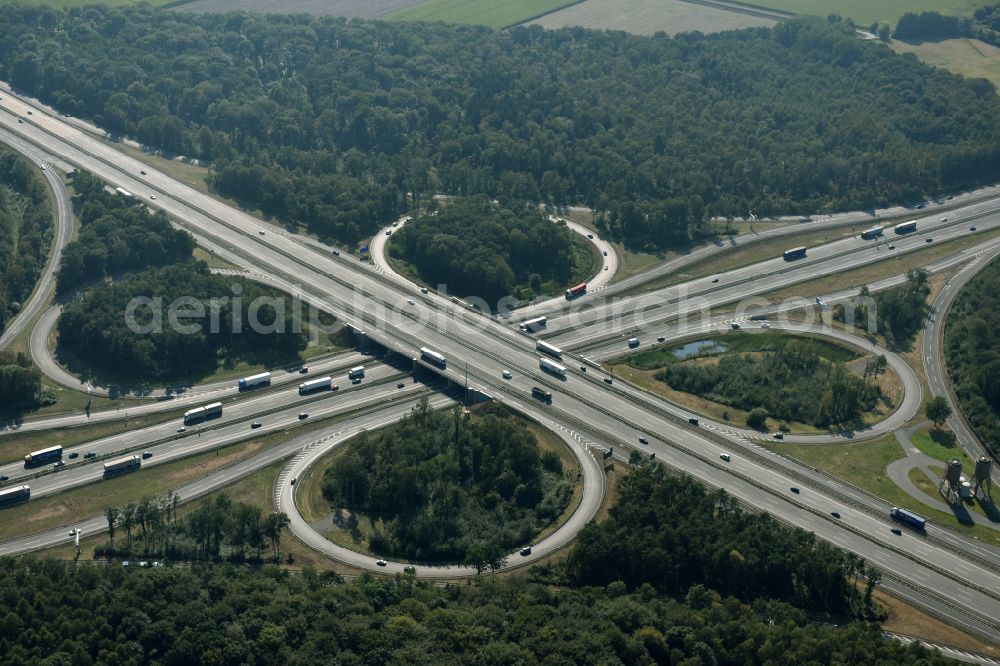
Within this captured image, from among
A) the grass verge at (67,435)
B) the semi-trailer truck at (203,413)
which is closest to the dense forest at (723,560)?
the semi-trailer truck at (203,413)

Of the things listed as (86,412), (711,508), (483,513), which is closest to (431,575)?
(483,513)

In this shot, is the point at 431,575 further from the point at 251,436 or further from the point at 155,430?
the point at 155,430

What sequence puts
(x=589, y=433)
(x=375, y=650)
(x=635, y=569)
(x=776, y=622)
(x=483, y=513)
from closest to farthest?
(x=375, y=650), (x=776, y=622), (x=635, y=569), (x=483, y=513), (x=589, y=433)

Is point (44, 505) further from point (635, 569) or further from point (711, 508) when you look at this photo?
point (711, 508)

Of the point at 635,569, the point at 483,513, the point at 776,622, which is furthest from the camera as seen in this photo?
the point at 483,513

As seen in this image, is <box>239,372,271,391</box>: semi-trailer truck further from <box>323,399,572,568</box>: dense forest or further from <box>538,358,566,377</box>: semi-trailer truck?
<box>538,358,566,377</box>: semi-trailer truck

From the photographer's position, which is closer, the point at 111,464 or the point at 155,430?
the point at 111,464

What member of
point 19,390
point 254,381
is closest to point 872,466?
point 254,381

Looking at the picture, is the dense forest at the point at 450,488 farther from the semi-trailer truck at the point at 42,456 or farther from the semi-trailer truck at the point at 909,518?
the semi-trailer truck at the point at 909,518
